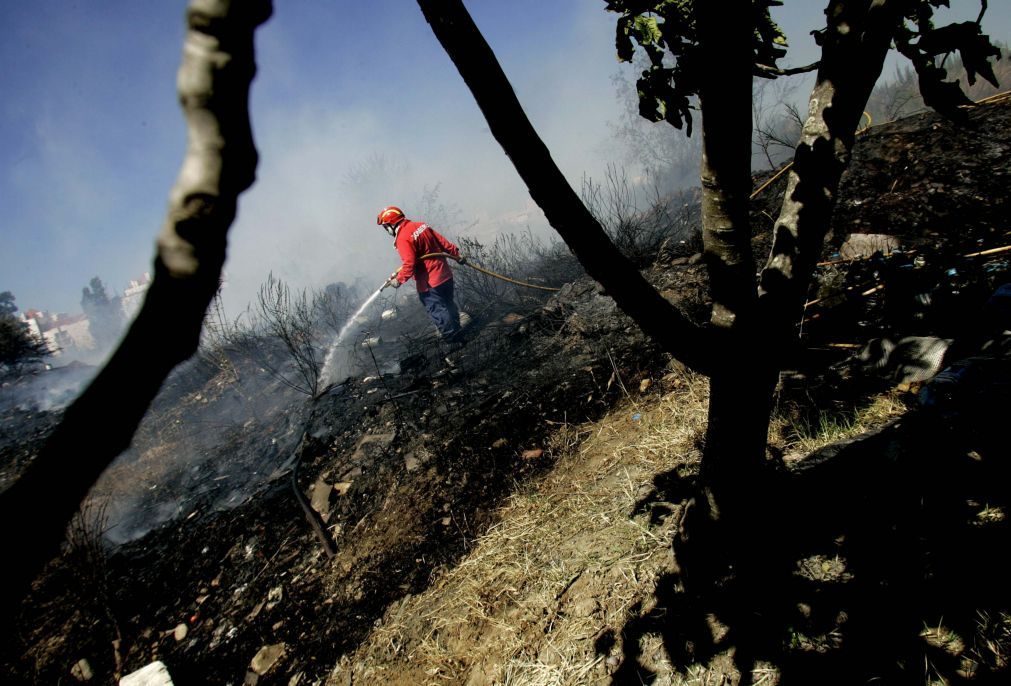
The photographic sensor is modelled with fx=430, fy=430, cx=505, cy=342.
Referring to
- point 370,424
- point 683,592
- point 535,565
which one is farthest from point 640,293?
point 370,424

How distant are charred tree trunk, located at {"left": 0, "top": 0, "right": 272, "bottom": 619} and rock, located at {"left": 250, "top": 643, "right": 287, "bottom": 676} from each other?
3.20 metres

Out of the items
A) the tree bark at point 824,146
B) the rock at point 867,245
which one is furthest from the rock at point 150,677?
the rock at point 867,245

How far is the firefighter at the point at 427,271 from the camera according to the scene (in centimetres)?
670

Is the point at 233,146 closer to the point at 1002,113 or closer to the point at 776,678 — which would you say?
the point at 776,678

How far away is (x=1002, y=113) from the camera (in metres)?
5.30

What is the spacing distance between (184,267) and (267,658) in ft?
11.2

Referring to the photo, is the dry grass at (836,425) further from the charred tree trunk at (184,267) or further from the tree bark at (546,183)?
the charred tree trunk at (184,267)

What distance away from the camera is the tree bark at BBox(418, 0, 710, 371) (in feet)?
3.48

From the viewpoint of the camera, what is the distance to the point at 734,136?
4.12 ft

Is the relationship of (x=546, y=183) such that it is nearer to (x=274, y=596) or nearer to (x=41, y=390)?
(x=274, y=596)

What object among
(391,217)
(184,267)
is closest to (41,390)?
(391,217)

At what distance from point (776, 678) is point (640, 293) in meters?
1.57

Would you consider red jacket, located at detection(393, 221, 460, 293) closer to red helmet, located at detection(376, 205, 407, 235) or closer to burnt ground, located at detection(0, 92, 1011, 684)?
red helmet, located at detection(376, 205, 407, 235)

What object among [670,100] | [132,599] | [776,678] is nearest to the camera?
[670,100]
